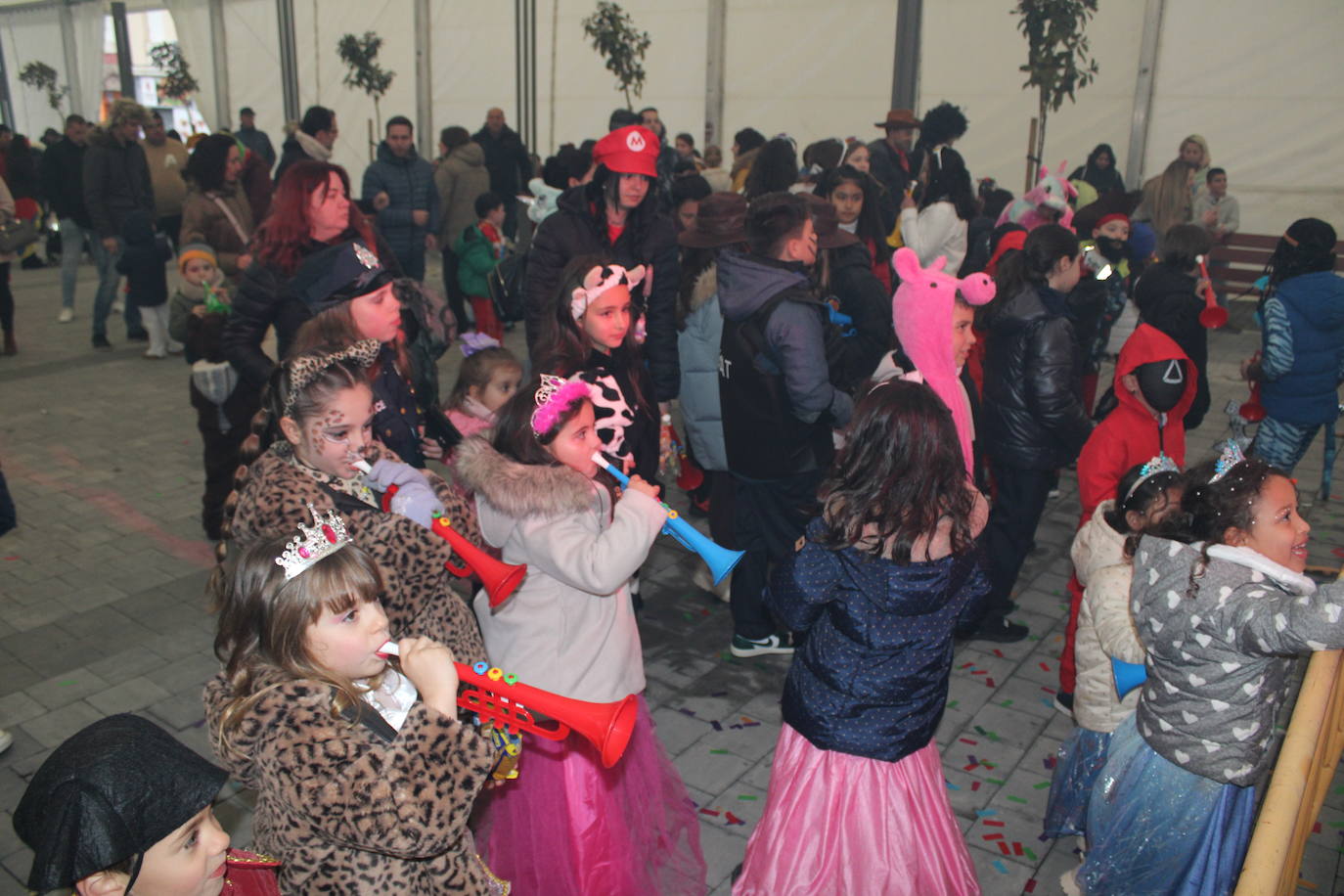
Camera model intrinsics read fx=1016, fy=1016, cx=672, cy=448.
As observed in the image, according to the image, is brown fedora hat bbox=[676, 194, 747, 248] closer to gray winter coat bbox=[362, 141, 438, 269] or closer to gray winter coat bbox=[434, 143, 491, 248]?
gray winter coat bbox=[362, 141, 438, 269]

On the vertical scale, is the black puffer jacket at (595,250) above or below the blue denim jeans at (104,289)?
above

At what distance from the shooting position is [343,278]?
3.93m

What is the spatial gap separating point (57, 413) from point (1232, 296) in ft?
44.4

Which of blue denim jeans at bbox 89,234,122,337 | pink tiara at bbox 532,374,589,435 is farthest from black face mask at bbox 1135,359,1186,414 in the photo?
blue denim jeans at bbox 89,234,122,337

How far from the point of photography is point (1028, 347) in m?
4.64

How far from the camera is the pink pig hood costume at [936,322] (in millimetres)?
4250

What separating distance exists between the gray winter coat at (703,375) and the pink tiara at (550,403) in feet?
5.79

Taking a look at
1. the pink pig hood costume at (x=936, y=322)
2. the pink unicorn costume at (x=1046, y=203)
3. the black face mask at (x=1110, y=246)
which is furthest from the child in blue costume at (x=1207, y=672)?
the pink unicorn costume at (x=1046, y=203)

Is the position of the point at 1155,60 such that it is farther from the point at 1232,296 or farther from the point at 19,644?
the point at 19,644

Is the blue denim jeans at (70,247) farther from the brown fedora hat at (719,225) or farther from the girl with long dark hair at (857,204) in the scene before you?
the brown fedora hat at (719,225)

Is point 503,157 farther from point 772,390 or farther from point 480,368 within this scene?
point 772,390

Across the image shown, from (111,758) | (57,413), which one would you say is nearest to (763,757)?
(111,758)

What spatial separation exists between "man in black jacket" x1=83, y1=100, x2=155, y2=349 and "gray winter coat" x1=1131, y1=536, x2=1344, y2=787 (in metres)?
9.93

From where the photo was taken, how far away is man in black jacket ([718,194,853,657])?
4.27 metres
